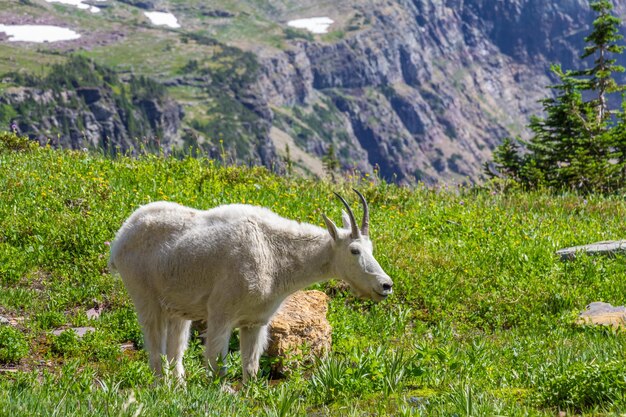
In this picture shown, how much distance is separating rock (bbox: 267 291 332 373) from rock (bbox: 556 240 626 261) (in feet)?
19.8

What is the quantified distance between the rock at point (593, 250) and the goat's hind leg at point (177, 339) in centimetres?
808

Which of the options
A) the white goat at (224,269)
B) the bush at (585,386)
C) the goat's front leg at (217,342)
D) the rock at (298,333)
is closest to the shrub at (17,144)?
the white goat at (224,269)

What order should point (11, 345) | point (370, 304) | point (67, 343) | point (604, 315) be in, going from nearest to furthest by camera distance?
point (11, 345) < point (67, 343) < point (604, 315) < point (370, 304)

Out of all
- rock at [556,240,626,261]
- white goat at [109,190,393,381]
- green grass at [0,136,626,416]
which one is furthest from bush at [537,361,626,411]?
rock at [556,240,626,261]

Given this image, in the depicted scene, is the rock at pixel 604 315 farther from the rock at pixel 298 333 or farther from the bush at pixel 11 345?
the bush at pixel 11 345

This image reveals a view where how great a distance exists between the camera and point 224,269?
7773 mm

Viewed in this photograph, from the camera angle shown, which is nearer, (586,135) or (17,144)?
(17,144)

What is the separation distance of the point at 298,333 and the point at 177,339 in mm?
1606

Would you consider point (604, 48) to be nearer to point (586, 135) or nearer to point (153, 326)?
point (586, 135)

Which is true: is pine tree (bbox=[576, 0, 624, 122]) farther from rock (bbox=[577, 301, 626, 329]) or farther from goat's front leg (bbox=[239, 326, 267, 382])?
goat's front leg (bbox=[239, 326, 267, 382])

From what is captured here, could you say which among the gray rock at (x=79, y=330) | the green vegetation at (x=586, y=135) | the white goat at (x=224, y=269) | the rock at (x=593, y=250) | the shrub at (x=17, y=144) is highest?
the white goat at (x=224, y=269)

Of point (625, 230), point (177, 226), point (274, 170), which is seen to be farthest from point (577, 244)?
point (177, 226)

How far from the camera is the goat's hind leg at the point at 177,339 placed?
8.14 metres

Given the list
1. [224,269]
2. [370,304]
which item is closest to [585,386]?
[224,269]
